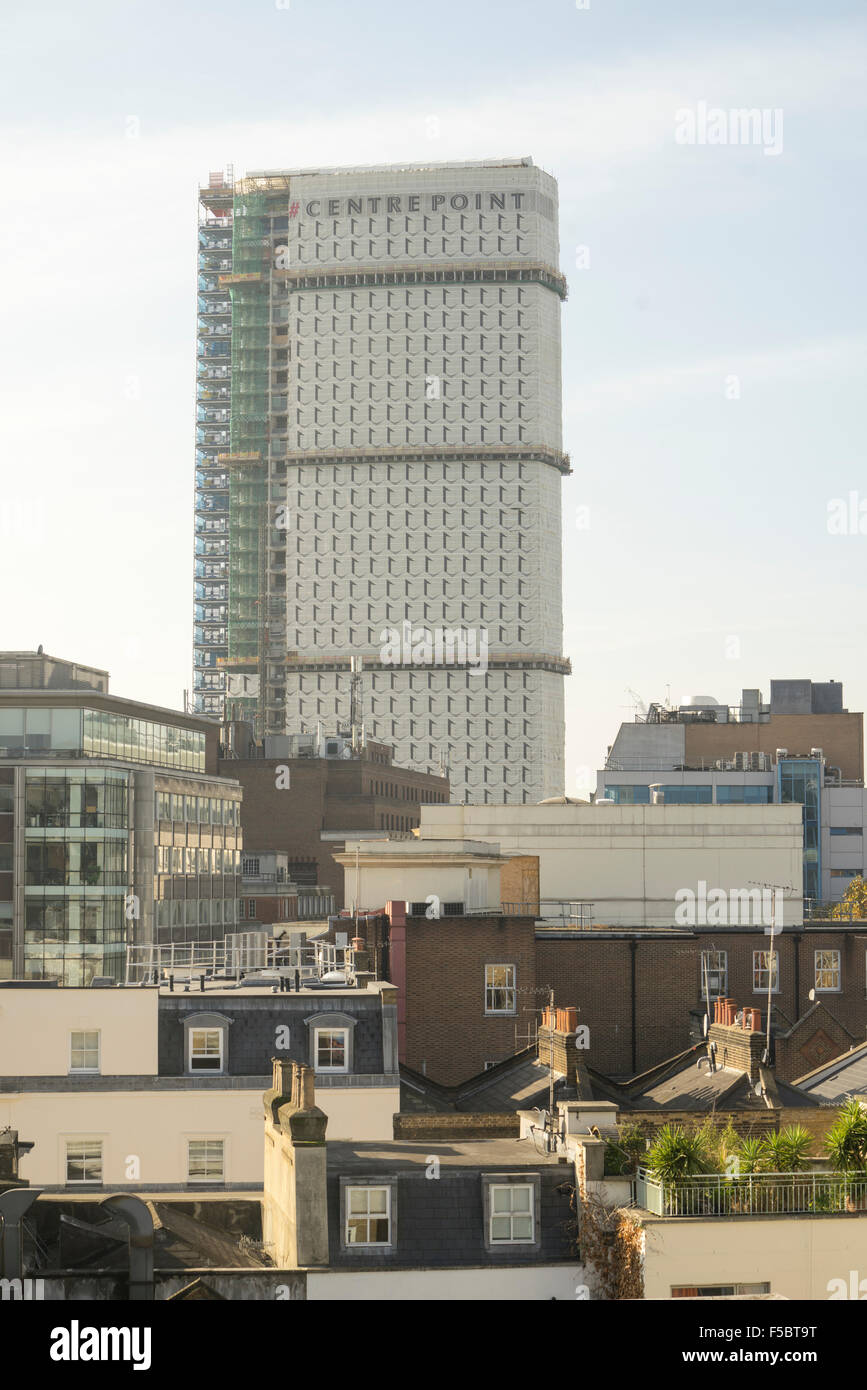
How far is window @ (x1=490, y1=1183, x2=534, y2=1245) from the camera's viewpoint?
98.2 feet

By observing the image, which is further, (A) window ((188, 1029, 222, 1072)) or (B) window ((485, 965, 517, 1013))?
(B) window ((485, 965, 517, 1013))

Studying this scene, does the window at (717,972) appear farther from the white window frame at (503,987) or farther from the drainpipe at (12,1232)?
the drainpipe at (12,1232)

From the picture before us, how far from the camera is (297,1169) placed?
2975 centimetres

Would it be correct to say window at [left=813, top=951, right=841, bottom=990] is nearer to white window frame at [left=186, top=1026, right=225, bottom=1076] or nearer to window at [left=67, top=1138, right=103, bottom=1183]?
white window frame at [left=186, top=1026, right=225, bottom=1076]

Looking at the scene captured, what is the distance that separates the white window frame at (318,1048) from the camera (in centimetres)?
4403

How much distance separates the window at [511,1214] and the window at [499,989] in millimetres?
28177

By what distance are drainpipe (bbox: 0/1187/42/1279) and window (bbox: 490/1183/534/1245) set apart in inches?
285

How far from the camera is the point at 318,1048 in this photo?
145 feet

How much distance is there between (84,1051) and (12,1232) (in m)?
16.8

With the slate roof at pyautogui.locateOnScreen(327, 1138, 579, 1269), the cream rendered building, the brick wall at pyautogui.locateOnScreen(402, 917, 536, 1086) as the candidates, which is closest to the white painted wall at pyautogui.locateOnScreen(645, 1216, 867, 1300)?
the slate roof at pyautogui.locateOnScreen(327, 1138, 579, 1269)

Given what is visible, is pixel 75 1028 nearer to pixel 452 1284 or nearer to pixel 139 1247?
pixel 452 1284
